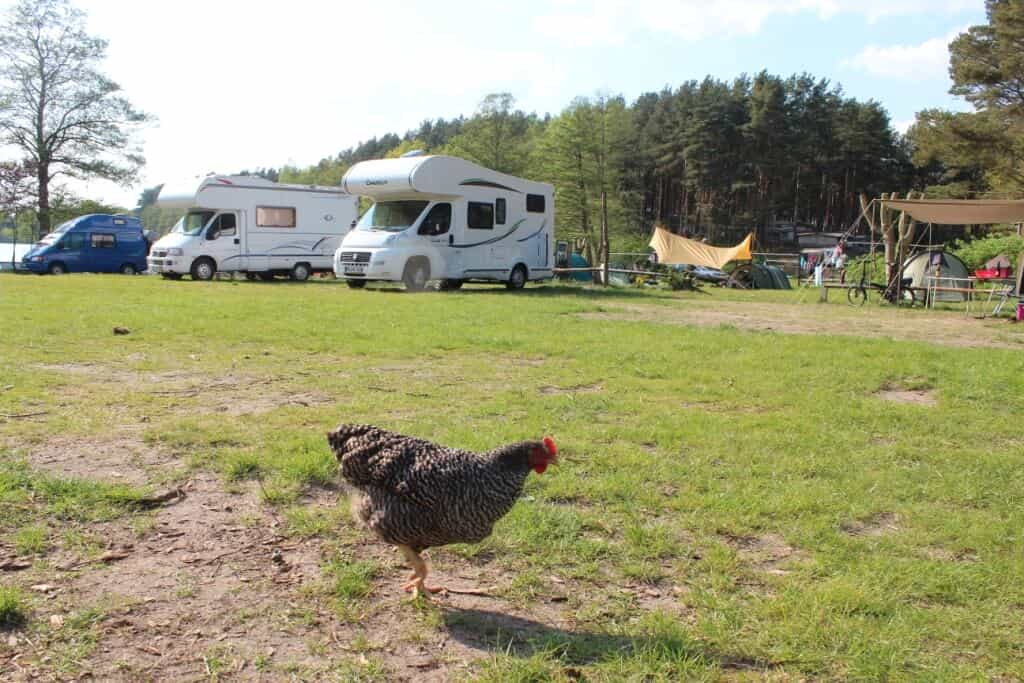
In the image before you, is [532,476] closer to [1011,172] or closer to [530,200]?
[530,200]

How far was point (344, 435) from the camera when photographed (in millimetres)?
3246

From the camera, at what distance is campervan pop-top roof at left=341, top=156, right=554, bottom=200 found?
18.7m

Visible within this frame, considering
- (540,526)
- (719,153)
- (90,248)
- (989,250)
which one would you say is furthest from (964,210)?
(719,153)

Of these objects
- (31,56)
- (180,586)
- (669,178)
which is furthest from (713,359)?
(669,178)

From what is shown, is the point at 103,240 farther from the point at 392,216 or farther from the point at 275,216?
the point at 392,216

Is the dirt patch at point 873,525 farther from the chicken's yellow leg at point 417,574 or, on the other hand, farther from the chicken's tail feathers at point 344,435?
the chicken's tail feathers at point 344,435

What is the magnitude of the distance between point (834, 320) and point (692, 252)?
72.1 feet

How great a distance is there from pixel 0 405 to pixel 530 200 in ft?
55.6

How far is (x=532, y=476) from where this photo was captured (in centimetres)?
436

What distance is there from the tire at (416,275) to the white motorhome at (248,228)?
748 centimetres

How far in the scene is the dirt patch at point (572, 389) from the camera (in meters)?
6.73

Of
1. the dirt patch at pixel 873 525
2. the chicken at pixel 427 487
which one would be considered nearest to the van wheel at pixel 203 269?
the chicken at pixel 427 487

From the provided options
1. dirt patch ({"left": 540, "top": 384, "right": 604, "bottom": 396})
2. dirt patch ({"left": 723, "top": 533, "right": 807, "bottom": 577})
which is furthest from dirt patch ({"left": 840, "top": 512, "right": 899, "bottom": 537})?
dirt patch ({"left": 540, "top": 384, "right": 604, "bottom": 396})

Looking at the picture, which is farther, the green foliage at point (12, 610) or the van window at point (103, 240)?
the van window at point (103, 240)
